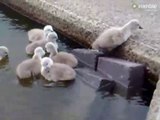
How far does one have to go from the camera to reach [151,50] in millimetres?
3801

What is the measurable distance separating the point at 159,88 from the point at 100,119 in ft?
1.54

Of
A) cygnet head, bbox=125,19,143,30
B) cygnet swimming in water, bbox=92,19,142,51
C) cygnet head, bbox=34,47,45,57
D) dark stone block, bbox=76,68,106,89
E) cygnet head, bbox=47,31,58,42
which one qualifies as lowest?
dark stone block, bbox=76,68,106,89

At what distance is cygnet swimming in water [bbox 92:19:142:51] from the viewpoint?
3939 millimetres

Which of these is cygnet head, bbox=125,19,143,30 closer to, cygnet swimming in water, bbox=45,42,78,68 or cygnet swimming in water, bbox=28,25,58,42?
cygnet swimming in water, bbox=45,42,78,68

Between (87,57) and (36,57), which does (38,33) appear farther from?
(87,57)

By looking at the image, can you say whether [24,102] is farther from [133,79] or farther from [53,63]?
[133,79]

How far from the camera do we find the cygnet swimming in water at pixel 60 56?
12.9 ft

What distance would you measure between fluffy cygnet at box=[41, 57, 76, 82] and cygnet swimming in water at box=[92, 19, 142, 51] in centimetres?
37

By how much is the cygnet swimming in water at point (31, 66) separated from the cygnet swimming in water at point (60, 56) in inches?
3.5

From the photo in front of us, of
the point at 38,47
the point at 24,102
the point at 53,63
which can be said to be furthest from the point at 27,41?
the point at 24,102

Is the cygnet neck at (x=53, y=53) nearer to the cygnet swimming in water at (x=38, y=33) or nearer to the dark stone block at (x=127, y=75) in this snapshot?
the cygnet swimming in water at (x=38, y=33)

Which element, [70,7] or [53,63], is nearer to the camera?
[53,63]

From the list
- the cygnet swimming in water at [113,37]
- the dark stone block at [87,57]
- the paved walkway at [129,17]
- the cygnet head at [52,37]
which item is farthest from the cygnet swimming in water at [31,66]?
the paved walkway at [129,17]

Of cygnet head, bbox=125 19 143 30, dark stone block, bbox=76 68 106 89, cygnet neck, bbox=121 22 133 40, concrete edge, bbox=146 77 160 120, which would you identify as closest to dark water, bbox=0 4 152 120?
dark stone block, bbox=76 68 106 89
